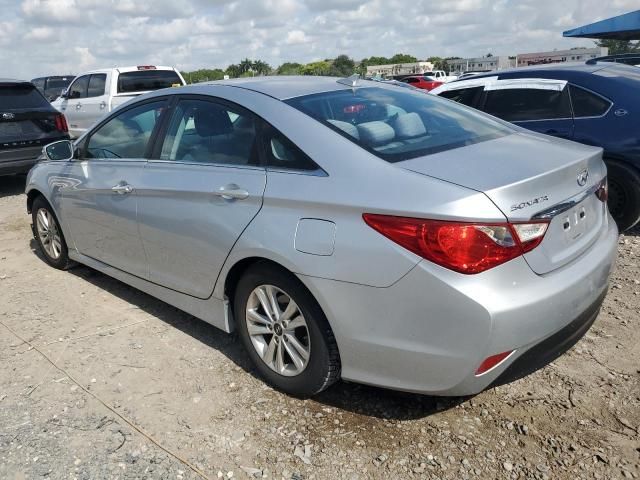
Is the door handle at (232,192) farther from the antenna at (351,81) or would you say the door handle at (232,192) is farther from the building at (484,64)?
the building at (484,64)

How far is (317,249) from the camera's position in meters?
2.58

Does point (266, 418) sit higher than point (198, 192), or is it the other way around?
point (198, 192)

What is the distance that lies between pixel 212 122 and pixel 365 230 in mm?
1404

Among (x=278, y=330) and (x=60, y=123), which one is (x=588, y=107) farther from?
(x=60, y=123)

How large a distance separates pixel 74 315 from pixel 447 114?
2931mm

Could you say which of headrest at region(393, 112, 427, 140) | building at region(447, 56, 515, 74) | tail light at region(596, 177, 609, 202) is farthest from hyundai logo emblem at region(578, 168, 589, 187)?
building at region(447, 56, 515, 74)

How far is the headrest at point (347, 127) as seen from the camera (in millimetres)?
2822

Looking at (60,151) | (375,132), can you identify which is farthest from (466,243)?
(60,151)

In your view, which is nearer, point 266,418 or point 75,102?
point 266,418

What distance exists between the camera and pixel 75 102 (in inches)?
496

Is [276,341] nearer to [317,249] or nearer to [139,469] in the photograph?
[317,249]

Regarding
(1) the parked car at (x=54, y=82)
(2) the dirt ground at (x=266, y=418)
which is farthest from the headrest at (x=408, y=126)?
(1) the parked car at (x=54, y=82)

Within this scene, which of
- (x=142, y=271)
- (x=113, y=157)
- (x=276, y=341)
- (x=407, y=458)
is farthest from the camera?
(x=113, y=157)

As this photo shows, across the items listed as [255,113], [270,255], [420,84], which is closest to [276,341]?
[270,255]
